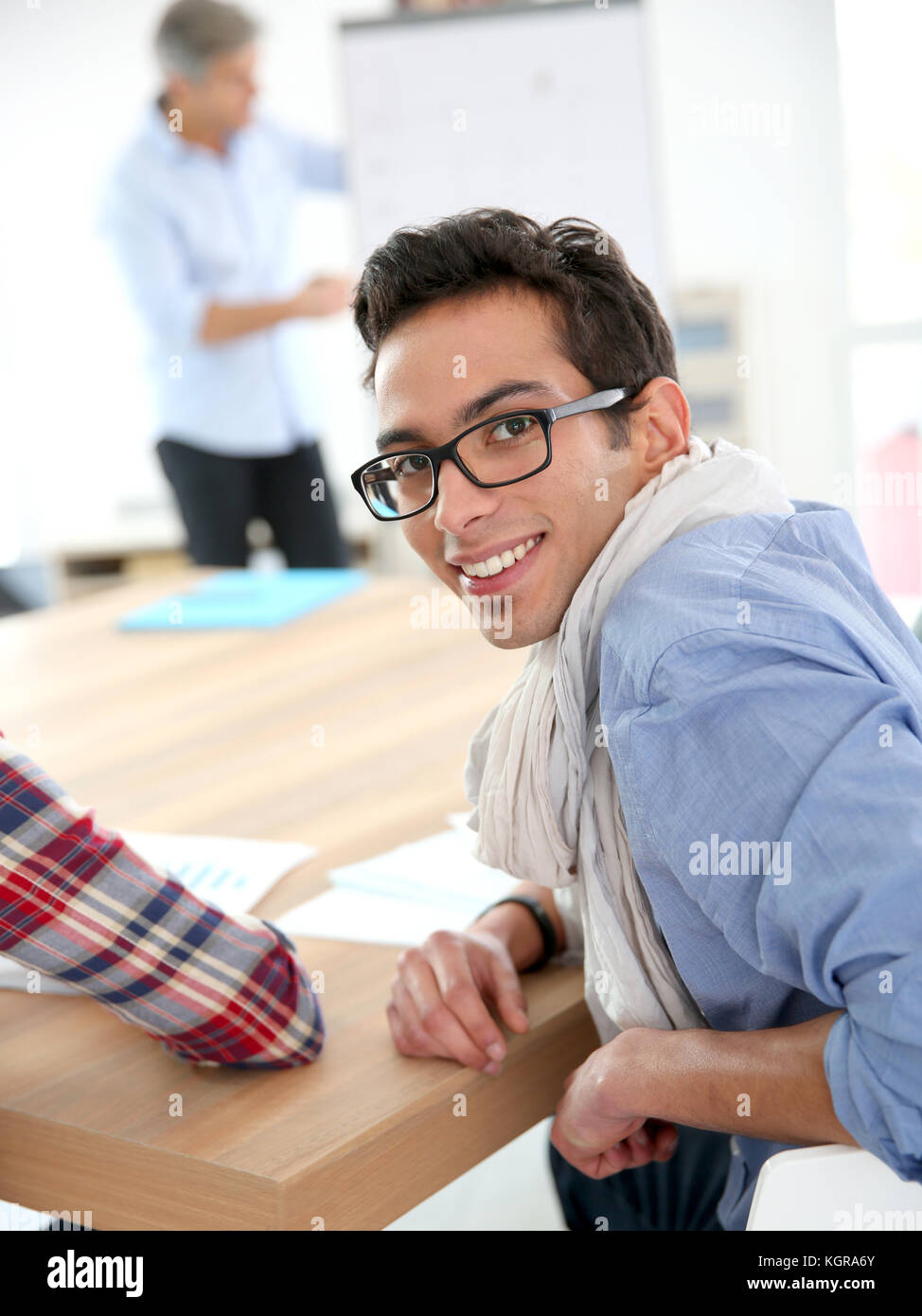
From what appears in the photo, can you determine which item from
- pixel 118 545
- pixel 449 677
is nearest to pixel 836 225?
pixel 118 545

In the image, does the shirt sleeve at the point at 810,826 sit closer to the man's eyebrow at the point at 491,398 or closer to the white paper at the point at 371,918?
the man's eyebrow at the point at 491,398

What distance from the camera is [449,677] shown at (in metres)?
1.97

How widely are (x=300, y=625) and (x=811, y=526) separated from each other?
1.44 metres

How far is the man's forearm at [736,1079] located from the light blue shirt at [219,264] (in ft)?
8.01

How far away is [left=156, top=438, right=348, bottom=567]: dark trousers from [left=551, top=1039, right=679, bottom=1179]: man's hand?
227 centimetres

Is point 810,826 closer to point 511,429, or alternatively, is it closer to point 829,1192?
point 829,1192

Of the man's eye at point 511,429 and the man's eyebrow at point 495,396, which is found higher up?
the man's eyebrow at point 495,396

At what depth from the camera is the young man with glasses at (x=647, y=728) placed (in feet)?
2.57

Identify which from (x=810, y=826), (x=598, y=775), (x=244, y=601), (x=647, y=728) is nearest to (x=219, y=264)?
(x=244, y=601)

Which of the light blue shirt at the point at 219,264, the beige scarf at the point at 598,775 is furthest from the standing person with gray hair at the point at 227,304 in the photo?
the beige scarf at the point at 598,775

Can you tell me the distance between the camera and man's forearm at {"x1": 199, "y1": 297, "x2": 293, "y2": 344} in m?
3.06

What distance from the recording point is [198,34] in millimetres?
2889

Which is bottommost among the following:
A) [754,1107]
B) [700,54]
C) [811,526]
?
[754,1107]

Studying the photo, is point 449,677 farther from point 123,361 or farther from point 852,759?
point 123,361
